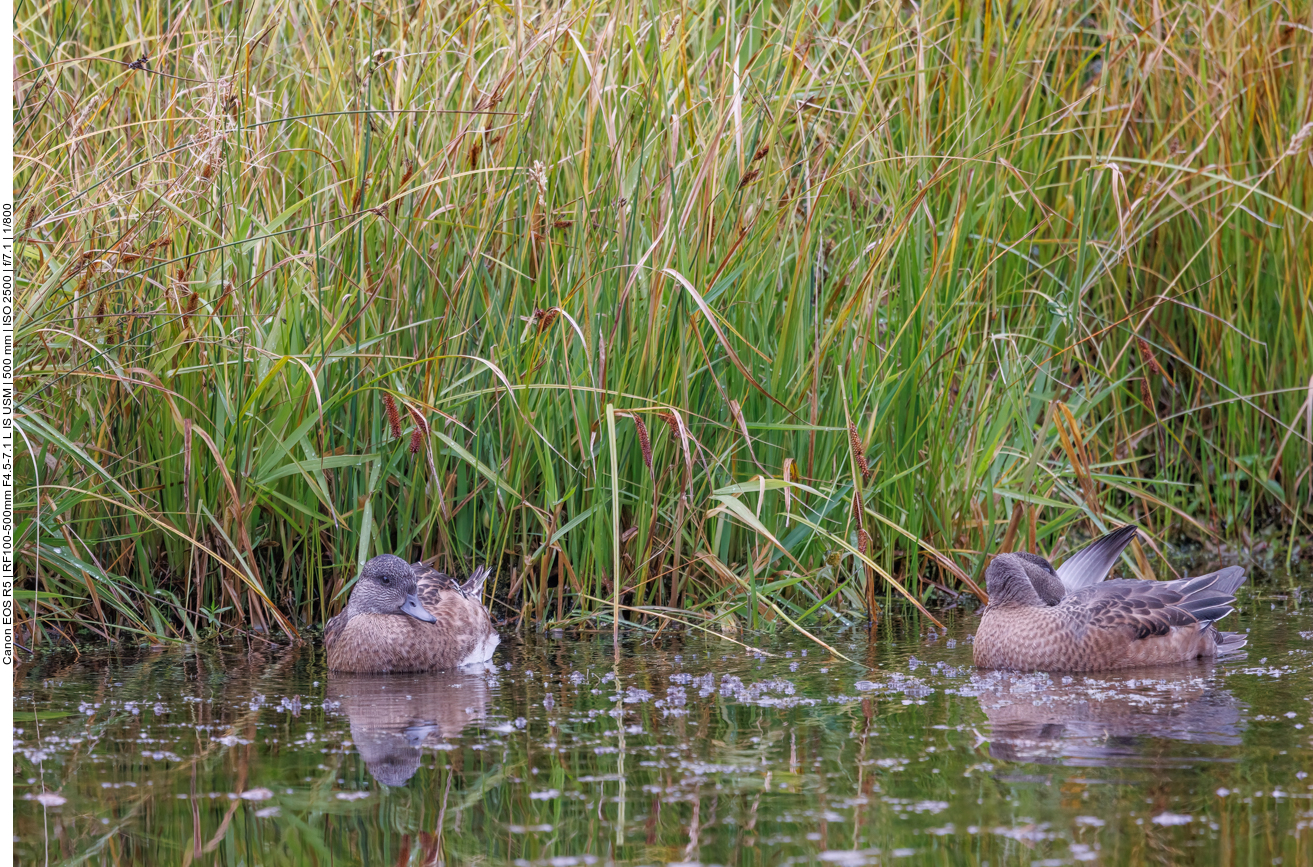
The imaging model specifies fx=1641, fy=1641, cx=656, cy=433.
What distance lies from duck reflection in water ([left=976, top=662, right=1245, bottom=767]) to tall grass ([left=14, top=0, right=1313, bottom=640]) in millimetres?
742

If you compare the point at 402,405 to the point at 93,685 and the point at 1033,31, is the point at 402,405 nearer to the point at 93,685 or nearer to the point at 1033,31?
the point at 93,685

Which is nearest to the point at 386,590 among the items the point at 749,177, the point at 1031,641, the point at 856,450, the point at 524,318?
the point at 524,318

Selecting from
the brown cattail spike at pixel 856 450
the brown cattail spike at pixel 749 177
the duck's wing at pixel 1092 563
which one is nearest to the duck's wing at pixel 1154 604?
the duck's wing at pixel 1092 563

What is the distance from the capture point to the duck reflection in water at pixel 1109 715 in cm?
418

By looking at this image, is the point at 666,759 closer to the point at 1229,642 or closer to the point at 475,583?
the point at 475,583

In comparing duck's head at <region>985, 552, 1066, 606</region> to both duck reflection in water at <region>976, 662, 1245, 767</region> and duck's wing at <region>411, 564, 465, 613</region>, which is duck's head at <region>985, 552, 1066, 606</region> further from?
duck's wing at <region>411, 564, 465, 613</region>

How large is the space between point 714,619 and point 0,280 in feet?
8.57

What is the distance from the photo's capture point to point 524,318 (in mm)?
5699

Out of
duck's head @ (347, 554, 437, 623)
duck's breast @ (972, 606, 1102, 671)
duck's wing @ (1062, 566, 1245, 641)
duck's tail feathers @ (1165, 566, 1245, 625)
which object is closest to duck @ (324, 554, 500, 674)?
duck's head @ (347, 554, 437, 623)

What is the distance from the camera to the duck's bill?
17.8ft

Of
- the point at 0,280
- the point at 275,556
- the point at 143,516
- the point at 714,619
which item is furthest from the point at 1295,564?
the point at 0,280

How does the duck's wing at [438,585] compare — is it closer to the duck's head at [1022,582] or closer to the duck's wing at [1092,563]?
the duck's head at [1022,582]

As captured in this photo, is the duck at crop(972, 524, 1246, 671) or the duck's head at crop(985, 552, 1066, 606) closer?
the duck at crop(972, 524, 1246, 671)

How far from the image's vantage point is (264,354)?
578cm
